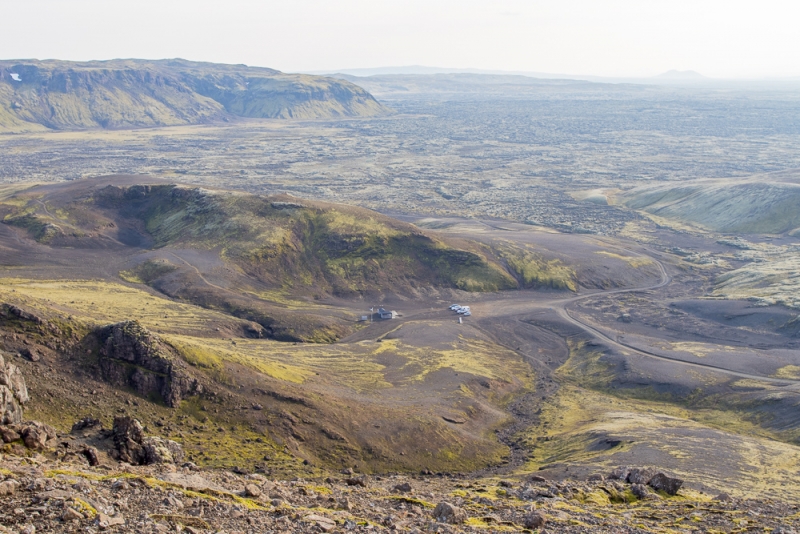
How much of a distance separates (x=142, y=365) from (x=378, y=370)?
36928 millimetres

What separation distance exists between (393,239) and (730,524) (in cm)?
11515

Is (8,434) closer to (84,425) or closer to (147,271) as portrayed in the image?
(84,425)

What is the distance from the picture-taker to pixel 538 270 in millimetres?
155000

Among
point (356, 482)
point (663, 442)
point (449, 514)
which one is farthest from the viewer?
point (663, 442)

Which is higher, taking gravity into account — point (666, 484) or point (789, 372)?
point (666, 484)

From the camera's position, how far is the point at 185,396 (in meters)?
67.8

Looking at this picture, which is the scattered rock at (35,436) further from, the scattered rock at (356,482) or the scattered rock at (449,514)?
the scattered rock at (449,514)

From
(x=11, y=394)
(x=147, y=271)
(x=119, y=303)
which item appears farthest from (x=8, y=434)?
(x=147, y=271)

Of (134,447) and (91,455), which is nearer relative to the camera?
(91,455)

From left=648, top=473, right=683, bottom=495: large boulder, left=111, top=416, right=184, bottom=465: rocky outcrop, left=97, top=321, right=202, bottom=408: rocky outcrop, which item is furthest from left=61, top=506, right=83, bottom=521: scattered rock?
left=648, top=473, right=683, bottom=495: large boulder

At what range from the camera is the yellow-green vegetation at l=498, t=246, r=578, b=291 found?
151 meters

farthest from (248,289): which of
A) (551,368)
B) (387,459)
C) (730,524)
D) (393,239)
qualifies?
(730,524)

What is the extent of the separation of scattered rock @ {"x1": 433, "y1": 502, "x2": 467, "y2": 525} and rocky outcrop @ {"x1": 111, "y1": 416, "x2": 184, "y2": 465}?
20408 mm

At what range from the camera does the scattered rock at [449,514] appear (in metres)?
42.3
